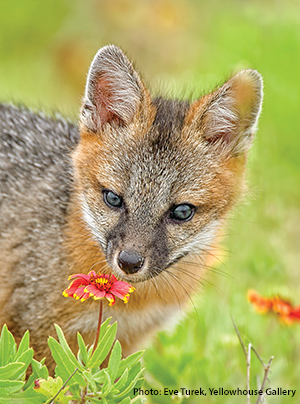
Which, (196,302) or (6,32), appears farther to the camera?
(6,32)

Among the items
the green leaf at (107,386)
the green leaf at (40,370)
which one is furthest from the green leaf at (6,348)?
the green leaf at (107,386)

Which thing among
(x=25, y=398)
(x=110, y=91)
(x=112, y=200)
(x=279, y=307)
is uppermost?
(x=110, y=91)

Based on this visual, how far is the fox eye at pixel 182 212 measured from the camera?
3572 millimetres

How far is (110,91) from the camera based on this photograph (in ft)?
13.0

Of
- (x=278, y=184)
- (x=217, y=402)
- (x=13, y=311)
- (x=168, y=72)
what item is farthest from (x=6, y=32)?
(x=217, y=402)

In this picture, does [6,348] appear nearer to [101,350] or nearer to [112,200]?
[101,350]

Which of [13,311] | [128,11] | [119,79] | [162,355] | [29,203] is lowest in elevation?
[162,355]

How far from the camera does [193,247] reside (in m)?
3.82

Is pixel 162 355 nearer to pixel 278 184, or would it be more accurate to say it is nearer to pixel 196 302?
pixel 196 302

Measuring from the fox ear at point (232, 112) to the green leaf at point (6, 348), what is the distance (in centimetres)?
184

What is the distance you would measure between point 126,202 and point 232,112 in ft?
3.15

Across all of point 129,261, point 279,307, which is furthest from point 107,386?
point 279,307

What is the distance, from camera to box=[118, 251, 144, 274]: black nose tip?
3.22 meters

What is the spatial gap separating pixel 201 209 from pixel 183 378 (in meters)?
1.37
